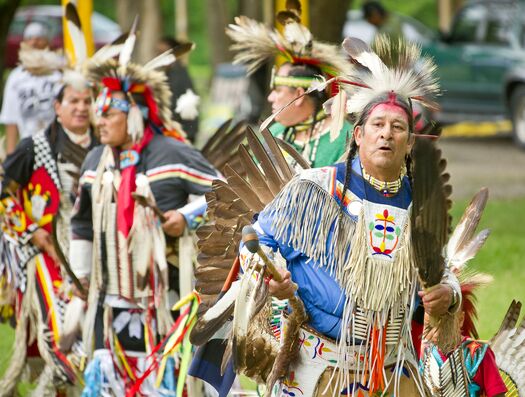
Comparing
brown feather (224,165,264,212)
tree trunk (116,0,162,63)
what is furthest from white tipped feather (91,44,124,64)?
tree trunk (116,0,162,63)

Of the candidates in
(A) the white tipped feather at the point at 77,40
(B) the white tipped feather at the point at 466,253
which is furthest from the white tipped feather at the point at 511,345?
(A) the white tipped feather at the point at 77,40

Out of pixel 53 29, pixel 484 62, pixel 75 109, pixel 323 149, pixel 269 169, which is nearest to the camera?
pixel 269 169

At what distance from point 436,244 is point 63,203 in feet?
10.7

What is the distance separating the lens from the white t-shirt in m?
9.06

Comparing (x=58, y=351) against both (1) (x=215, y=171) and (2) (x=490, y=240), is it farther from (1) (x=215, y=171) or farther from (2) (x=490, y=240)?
(2) (x=490, y=240)

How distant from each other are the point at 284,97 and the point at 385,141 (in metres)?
2.14

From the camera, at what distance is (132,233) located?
6.00 metres

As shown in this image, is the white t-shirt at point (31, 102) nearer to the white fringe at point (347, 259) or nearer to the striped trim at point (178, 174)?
the striped trim at point (178, 174)

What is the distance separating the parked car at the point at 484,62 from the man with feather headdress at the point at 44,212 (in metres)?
10.6

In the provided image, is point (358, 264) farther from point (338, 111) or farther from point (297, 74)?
point (297, 74)


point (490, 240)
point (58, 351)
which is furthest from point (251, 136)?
point (490, 240)

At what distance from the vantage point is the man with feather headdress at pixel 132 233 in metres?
5.98

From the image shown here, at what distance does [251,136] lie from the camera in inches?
199

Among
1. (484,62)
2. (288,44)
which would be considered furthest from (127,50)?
(484,62)
